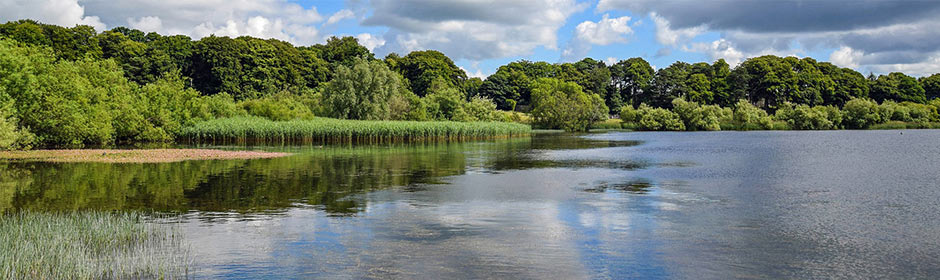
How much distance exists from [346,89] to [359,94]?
1.65 metres

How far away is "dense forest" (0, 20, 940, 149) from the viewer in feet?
140

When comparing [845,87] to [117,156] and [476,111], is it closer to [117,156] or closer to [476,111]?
[476,111]

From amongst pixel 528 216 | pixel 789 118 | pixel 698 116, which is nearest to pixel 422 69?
pixel 698 116

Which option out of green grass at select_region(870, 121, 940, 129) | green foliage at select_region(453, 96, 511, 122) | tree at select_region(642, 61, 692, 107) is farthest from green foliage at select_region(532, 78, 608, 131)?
green grass at select_region(870, 121, 940, 129)

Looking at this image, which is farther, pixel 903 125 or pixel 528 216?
pixel 903 125

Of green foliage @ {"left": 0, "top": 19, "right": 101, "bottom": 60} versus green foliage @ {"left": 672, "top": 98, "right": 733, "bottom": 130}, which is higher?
green foliage @ {"left": 0, "top": 19, "right": 101, "bottom": 60}

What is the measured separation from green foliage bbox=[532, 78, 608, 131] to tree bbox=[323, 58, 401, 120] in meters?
45.1

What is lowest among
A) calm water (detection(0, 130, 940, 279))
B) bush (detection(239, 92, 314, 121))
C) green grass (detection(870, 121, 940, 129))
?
calm water (detection(0, 130, 940, 279))

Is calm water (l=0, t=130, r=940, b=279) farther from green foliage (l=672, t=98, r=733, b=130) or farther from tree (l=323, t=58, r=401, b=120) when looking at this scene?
green foliage (l=672, t=98, r=733, b=130)

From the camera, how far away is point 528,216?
15242 mm

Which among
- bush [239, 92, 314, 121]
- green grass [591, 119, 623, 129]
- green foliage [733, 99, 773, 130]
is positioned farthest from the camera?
green grass [591, 119, 623, 129]

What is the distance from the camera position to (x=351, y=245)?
11.7 metres

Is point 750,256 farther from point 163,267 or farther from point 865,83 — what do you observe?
point 865,83

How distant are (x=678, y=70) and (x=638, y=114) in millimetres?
38707
